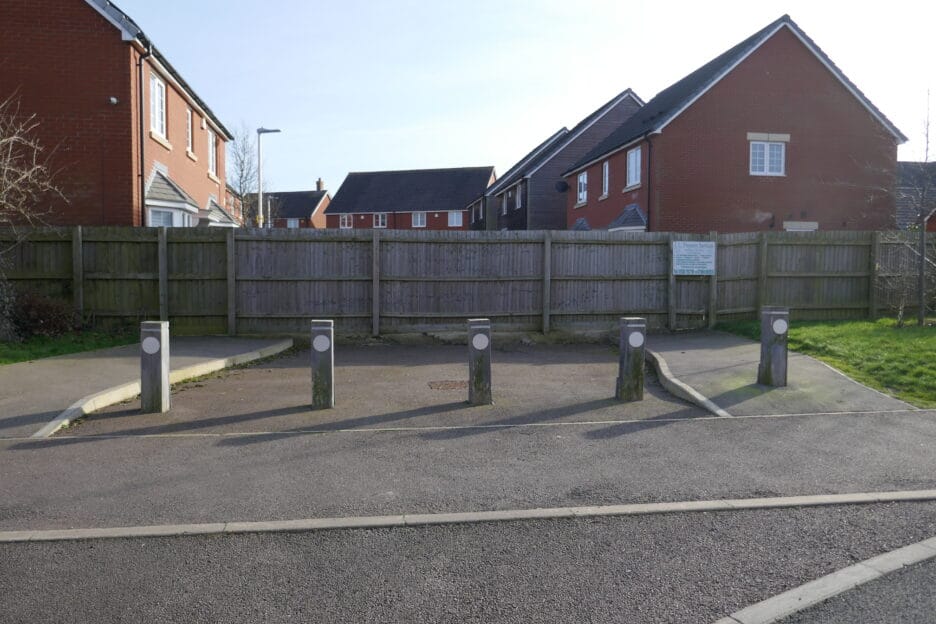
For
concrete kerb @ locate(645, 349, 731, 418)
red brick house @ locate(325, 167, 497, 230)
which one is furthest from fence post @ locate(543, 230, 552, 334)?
red brick house @ locate(325, 167, 497, 230)

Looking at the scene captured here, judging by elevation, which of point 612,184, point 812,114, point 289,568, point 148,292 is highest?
point 812,114

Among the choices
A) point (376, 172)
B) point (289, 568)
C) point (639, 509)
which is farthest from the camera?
point (376, 172)

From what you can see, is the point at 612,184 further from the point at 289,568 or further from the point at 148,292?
the point at 289,568

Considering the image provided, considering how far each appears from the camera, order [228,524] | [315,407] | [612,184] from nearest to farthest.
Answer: [228,524]
[315,407]
[612,184]

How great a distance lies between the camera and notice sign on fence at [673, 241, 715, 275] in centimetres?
1611

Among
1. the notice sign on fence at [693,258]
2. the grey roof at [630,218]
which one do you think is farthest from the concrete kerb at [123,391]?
the grey roof at [630,218]

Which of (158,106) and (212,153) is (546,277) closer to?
(158,106)

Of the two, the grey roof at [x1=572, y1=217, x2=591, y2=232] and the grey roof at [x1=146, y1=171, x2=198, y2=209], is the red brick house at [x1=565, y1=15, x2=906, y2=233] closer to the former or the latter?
the grey roof at [x1=572, y1=217, x2=591, y2=232]

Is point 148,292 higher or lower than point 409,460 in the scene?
higher

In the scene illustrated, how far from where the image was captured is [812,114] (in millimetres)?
24938

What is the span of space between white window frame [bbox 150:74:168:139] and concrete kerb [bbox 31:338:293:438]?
8571 millimetres

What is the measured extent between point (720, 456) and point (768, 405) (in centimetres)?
249

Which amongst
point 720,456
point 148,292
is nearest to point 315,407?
point 720,456

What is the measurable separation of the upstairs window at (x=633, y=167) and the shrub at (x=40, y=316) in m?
18.5
